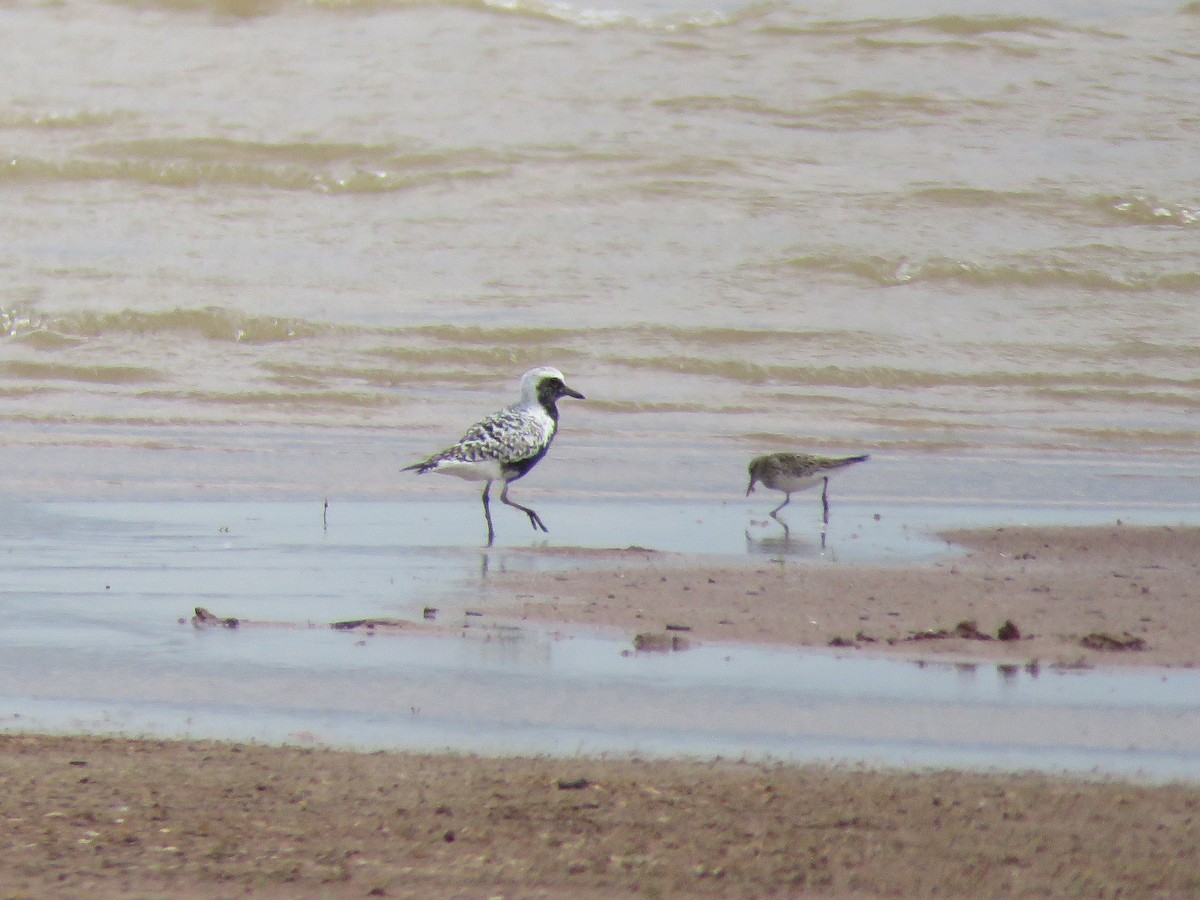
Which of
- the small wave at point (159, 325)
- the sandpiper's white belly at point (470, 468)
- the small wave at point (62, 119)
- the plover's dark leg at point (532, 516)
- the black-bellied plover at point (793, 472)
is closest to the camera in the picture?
the plover's dark leg at point (532, 516)

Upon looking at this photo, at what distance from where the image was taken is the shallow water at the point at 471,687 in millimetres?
5172

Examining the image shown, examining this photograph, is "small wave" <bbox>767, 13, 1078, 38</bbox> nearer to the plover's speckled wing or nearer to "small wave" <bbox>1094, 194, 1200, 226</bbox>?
"small wave" <bbox>1094, 194, 1200, 226</bbox>

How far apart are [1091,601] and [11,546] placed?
4609 millimetres

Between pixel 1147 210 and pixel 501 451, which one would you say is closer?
pixel 501 451

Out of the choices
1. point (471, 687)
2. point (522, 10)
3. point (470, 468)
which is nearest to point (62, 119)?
point (522, 10)

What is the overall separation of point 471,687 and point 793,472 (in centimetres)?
436

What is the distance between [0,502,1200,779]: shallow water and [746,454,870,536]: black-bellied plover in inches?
104

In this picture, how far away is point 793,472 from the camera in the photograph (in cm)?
982

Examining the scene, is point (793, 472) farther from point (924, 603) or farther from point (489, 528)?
point (924, 603)

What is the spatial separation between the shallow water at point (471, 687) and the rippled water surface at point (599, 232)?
3151 millimetres

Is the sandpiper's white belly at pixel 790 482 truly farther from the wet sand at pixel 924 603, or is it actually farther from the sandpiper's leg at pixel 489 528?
the sandpiper's leg at pixel 489 528

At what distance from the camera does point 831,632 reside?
6.57 meters

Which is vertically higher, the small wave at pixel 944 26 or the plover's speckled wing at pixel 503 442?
the small wave at pixel 944 26

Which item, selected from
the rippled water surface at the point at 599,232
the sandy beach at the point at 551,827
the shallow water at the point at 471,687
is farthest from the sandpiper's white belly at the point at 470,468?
the sandy beach at the point at 551,827
